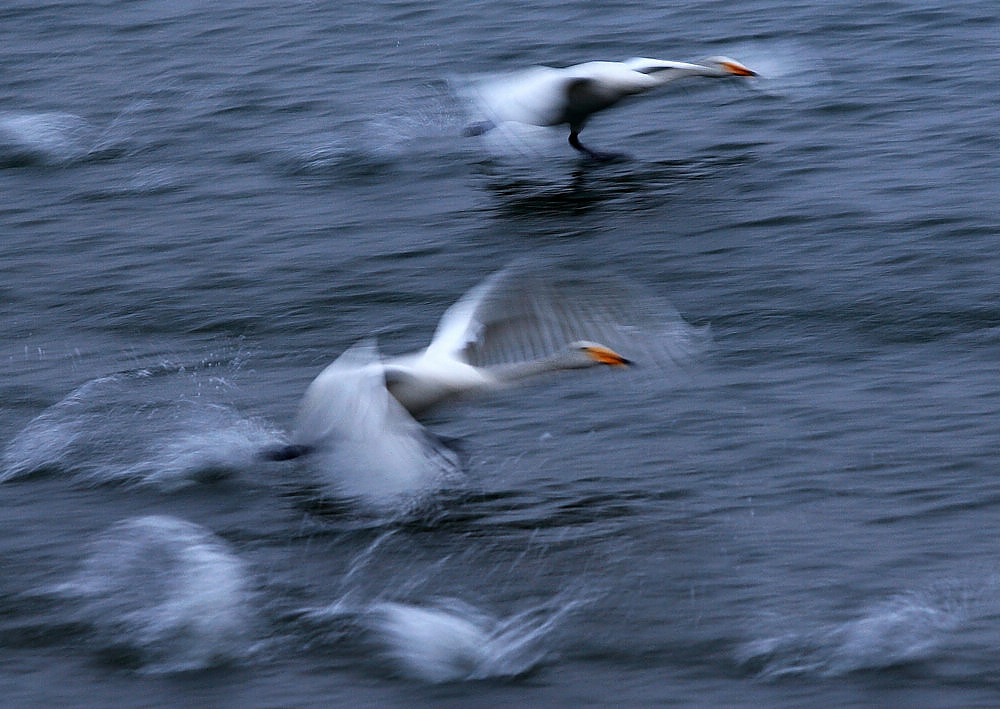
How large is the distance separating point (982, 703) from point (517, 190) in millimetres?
6607

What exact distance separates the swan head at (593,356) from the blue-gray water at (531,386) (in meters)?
0.44

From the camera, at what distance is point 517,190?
39.1ft

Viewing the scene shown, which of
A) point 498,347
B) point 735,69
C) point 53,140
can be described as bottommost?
point 53,140

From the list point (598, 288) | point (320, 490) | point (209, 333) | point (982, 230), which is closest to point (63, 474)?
point (320, 490)

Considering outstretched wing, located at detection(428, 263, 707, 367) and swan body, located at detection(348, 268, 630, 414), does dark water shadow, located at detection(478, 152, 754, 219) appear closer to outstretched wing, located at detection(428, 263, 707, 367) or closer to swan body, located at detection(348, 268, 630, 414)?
outstretched wing, located at detection(428, 263, 707, 367)

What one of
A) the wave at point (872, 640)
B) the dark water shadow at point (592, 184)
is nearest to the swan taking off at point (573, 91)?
the dark water shadow at point (592, 184)

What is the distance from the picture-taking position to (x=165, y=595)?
7016 millimetres

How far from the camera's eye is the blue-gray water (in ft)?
21.3

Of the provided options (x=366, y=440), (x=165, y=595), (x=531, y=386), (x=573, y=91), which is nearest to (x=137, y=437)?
(x=165, y=595)

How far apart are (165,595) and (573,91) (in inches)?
236

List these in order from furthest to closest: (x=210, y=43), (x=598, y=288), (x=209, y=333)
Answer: (x=210, y=43) → (x=209, y=333) → (x=598, y=288)

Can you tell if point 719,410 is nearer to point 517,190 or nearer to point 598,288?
point 598,288

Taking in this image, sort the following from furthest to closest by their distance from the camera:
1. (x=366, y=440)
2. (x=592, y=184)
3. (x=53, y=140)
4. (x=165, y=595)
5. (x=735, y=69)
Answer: (x=53, y=140) → (x=735, y=69) → (x=592, y=184) → (x=366, y=440) → (x=165, y=595)

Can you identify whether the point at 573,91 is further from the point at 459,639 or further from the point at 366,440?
the point at 459,639
